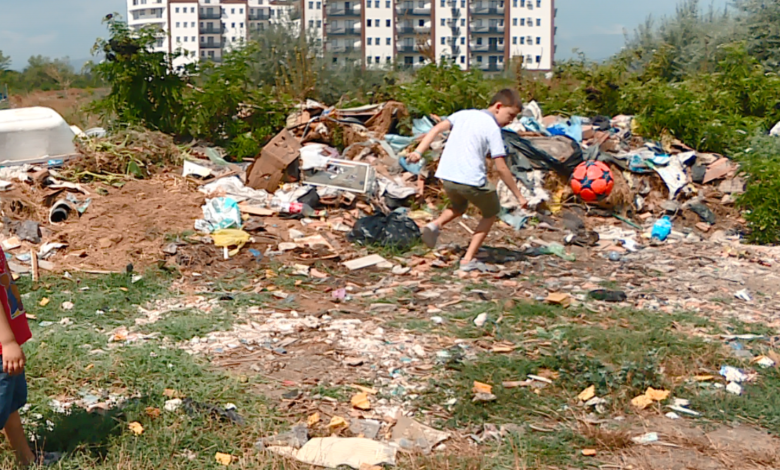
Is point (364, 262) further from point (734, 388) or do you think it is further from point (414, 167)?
point (734, 388)

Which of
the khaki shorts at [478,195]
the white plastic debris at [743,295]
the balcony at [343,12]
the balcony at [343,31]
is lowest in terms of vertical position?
the white plastic debris at [743,295]

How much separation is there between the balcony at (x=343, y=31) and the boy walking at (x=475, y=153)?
236ft

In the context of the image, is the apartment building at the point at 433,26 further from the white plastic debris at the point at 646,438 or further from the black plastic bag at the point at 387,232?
the white plastic debris at the point at 646,438

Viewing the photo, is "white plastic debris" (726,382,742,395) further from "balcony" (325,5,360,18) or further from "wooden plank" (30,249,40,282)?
"balcony" (325,5,360,18)

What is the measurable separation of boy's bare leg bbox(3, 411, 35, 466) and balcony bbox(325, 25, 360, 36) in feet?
249

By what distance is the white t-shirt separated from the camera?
714 centimetres

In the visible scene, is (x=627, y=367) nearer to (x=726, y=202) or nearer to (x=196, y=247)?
(x=196, y=247)

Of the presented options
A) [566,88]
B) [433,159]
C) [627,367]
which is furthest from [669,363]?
[566,88]

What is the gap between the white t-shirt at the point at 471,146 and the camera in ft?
23.4

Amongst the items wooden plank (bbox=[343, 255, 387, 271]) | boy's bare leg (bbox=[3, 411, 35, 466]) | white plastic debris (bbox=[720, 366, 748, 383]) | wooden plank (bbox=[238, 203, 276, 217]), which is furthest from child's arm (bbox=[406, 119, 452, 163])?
boy's bare leg (bbox=[3, 411, 35, 466])

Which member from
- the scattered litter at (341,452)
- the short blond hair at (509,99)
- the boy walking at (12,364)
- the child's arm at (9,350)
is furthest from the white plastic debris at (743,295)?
the child's arm at (9,350)

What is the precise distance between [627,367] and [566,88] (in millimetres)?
10209

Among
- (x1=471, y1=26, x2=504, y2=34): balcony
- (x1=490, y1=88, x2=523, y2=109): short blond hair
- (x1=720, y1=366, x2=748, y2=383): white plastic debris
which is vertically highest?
(x1=471, y1=26, x2=504, y2=34): balcony

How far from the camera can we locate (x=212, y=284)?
688 cm
